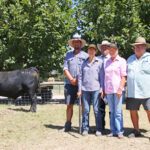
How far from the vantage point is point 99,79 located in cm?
467

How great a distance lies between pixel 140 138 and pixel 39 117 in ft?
10.4

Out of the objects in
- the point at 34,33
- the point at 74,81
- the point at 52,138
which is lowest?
the point at 52,138

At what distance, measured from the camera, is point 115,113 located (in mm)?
4465

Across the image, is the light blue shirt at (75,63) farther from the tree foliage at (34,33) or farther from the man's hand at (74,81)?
the tree foliage at (34,33)

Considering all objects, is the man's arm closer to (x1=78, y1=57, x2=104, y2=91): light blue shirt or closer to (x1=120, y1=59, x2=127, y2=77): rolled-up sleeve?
(x1=78, y1=57, x2=104, y2=91): light blue shirt

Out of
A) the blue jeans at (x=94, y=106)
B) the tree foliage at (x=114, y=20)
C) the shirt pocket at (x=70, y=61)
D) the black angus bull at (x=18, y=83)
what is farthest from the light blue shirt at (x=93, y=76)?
the tree foliage at (x=114, y=20)

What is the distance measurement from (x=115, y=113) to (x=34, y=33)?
6.34 metres

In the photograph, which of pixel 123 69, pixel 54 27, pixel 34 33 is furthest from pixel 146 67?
pixel 34 33

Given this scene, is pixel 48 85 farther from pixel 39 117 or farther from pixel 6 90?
pixel 39 117

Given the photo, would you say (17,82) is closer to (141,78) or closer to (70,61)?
(70,61)

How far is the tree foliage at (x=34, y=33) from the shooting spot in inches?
377

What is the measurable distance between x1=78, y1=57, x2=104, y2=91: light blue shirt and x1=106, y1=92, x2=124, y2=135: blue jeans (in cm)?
31

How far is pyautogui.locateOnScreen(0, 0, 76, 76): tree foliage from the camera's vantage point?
9.58 m

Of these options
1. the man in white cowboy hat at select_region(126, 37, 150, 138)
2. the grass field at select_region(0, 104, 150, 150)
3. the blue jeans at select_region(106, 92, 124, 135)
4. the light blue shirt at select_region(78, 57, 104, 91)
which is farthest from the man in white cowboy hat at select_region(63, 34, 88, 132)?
the man in white cowboy hat at select_region(126, 37, 150, 138)
